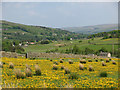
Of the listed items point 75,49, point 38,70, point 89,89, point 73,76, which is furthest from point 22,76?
point 75,49

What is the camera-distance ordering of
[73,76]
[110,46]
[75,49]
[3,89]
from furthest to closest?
[110,46]
[75,49]
[73,76]
[3,89]

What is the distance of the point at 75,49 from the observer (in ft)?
294

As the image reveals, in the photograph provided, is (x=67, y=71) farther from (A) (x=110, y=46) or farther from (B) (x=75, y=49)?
(A) (x=110, y=46)

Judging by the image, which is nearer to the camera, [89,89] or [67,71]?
[89,89]

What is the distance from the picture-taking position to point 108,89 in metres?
8.66

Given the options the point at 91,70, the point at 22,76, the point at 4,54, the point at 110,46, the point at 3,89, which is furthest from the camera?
the point at 110,46

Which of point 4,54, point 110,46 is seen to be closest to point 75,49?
point 110,46

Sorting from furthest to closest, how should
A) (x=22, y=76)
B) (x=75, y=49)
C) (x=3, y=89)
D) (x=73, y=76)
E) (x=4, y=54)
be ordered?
(x=75, y=49), (x=4, y=54), (x=73, y=76), (x=22, y=76), (x=3, y=89)

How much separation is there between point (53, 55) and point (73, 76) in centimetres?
2043

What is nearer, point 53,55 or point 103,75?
point 103,75

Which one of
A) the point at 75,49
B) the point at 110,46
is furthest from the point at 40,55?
the point at 110,46

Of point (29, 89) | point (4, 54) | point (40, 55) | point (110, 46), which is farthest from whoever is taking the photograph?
point (110, 46)

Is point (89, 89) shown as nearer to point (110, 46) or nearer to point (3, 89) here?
point (3, 89)

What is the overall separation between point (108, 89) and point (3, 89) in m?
4.88
